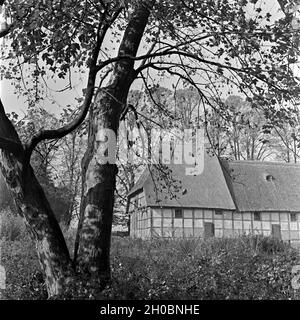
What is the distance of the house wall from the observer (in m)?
22.9

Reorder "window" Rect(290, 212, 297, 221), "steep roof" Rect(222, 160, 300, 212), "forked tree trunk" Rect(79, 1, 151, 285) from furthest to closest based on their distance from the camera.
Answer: "window" Rect(290, 212, 297, 221), "steep roof" Rect(222, 160, 300, 212), "forked tree trunk" Rect(79, 1, 151, 285)

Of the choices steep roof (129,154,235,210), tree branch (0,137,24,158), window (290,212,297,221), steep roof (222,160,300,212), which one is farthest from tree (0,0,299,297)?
window (290,212,297,221)

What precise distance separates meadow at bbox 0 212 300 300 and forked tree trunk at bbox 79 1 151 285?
0.39 metres

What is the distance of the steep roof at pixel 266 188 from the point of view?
79.3 feet

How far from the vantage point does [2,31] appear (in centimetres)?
438

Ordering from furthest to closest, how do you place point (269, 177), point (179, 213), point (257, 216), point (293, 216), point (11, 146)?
1. point (293, 216)
2. point (269, 177)
3. point (257, 216)
4. point (179, 213)
5. point (11, 146)

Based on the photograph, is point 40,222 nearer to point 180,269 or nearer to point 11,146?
point 11,146

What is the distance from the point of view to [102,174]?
4566mm

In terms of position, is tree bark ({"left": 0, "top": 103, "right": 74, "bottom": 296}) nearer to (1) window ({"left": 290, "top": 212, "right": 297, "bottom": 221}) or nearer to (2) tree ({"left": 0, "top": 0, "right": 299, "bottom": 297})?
(2) tree ({"left": 0, "top": 0, "right": 299, "bottom": 297})

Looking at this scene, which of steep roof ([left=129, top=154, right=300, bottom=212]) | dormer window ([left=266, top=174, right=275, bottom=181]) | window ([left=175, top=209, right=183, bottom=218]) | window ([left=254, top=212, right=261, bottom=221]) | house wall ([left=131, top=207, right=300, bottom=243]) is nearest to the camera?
house wall ([left=131, top=207, right=300, bottom=243])

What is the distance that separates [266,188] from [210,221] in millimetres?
4154

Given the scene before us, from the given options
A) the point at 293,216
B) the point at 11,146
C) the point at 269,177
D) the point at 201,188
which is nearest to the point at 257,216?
the point at 293,216
